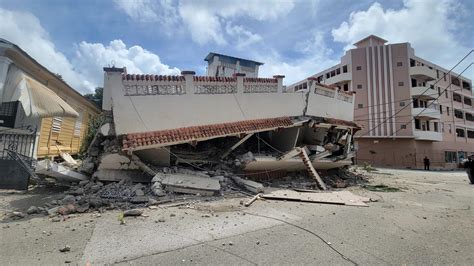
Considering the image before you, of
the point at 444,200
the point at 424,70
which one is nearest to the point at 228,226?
the point at 444,200

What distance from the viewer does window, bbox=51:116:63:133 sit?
42.6ft

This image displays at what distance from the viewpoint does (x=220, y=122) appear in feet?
34.7

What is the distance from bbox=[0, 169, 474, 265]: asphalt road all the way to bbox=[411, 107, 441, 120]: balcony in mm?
32609

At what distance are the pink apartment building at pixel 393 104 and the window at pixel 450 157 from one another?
573mm

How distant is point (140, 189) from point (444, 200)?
33.8 ft

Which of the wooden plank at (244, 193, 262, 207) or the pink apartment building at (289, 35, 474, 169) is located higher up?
the pink apartment building at (289, 35, 474, 169)

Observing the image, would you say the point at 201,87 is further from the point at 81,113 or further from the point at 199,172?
the point at 81,113

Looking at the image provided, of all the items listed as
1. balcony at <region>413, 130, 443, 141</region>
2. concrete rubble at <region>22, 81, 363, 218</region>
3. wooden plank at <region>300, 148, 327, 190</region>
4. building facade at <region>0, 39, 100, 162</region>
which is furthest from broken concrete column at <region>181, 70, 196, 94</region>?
balcony at <region>413, 130, 443, 141</region>

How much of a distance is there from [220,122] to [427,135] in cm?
3540

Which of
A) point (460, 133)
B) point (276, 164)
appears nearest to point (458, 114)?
point (460, 133)

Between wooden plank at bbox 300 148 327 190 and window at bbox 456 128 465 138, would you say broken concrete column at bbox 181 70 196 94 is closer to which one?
wooden plank at bbox 300 148 327 190

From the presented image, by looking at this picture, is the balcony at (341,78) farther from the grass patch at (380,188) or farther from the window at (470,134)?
the grass patch at (380,188)

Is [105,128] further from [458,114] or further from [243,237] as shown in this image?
[458,114]

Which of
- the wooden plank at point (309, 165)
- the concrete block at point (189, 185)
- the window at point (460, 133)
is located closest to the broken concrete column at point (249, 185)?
the concrete block at point (189, 185)
